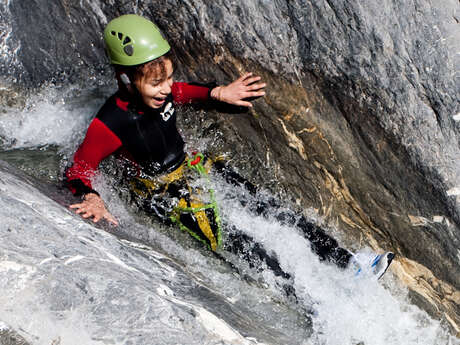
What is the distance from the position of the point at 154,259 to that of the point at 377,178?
169 cm

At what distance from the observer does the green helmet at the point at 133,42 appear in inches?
99.1

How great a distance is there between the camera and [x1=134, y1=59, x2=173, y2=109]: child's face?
2.62 m

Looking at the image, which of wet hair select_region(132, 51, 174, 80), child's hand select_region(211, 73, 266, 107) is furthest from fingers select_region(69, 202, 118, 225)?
child's hand select_region(211, 73, 266, 107)

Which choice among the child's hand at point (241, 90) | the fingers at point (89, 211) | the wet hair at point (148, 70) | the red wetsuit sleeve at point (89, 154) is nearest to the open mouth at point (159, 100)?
the wet hair at point (148, 70)

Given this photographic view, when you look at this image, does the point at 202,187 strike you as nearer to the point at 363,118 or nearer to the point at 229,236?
the point at 229,236

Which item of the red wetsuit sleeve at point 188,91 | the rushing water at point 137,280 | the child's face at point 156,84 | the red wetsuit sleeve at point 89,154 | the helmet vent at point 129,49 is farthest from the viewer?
the red wetsuit sleeve at point 188,91

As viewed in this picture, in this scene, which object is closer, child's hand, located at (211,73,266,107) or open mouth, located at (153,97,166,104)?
open mouth, located at (153,97,166,104)

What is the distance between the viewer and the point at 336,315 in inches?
130

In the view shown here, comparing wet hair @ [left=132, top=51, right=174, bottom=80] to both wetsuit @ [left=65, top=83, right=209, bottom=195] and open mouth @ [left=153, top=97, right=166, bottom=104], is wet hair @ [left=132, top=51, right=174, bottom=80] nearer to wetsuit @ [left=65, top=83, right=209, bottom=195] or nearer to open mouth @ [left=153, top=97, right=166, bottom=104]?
open mouth @ [left=153, top=97, right=166, bottom=104]

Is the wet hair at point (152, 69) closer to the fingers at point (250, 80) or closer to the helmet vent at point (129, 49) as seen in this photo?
the helmet vent at point (129, 49)

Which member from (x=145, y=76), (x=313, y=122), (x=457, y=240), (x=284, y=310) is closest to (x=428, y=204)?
(x=457, y=240)

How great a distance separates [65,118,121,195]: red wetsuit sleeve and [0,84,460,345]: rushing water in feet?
0.52

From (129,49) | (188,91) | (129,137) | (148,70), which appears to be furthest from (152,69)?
(188,91)

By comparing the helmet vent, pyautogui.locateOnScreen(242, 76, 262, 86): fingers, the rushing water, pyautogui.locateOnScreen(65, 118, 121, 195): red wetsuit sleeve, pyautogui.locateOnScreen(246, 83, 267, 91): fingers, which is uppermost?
the helmet vent
